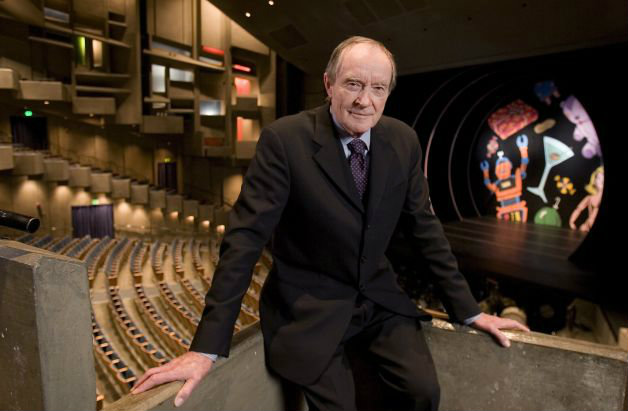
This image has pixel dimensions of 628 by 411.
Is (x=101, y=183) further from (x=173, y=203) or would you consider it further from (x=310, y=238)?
(x=310, y=238)

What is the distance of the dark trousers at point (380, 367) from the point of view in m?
1.13

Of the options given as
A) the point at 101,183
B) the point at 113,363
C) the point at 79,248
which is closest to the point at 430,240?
the point at 113,363

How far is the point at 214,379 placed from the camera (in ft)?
3.32

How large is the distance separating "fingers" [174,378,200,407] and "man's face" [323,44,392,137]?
0.69 m

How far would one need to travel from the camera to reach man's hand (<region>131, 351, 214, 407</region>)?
35.7 inches

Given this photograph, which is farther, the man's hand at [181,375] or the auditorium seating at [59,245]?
the auditorium seating at [59,245]

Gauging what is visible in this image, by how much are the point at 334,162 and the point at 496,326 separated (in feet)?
2.10

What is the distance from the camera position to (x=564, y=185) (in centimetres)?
867

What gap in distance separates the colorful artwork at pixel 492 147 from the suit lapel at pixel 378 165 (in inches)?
364

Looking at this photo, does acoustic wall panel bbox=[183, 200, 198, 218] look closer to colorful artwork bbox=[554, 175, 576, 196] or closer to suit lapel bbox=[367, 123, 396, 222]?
colorful artwork bbox=[554, 175, 576, 196]

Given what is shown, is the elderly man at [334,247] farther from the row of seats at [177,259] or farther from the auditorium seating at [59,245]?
the auditorium seating at [59,245]

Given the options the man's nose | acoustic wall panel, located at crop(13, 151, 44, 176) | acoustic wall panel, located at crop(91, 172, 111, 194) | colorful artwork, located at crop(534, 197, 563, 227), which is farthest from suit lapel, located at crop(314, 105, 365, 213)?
acoustic wall panel, located at crop(91, 172, 111, 194)

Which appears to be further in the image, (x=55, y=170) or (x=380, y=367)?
(x=55, y=170)

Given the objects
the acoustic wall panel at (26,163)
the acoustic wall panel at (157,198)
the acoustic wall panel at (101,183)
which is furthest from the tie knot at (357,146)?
the acoustic wall panel at (157,198)
